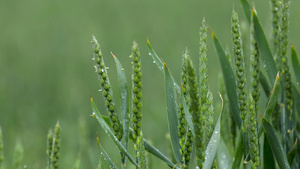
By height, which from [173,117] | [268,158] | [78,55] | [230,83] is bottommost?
[268,158]

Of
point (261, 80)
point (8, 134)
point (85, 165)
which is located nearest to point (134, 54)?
point (261, 80)

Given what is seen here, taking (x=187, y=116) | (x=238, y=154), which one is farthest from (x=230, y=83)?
(x=187, y=116)

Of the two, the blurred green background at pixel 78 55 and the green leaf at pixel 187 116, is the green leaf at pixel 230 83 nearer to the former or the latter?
the green leaf at pixel 187 116

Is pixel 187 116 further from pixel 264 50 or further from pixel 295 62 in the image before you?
pixel 295 62

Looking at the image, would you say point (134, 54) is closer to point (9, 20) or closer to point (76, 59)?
point (76, 59)

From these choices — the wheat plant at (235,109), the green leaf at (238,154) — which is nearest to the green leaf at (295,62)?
the wheat plant at (235,109)

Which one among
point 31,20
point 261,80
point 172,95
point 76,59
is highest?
point 31,20
